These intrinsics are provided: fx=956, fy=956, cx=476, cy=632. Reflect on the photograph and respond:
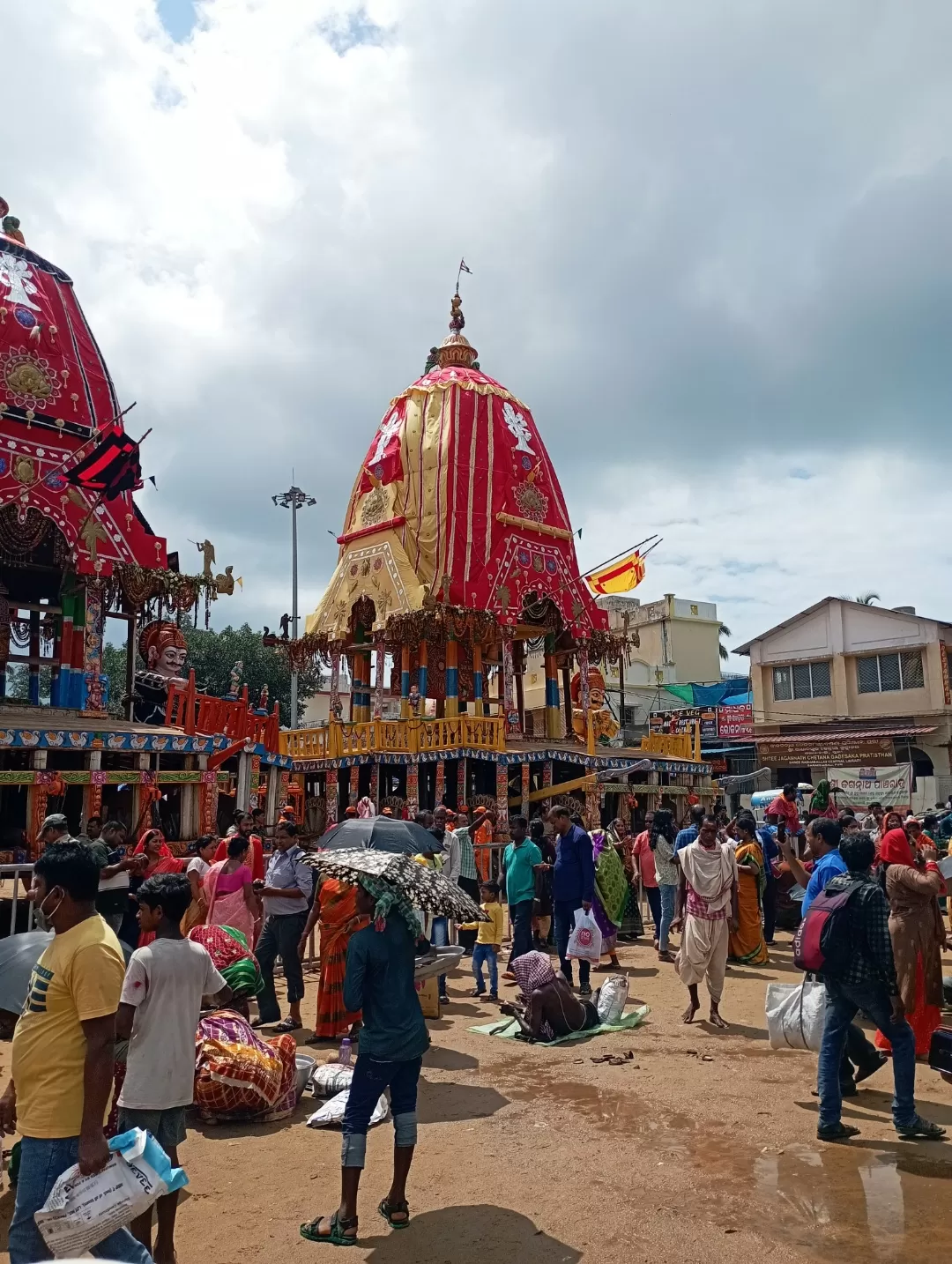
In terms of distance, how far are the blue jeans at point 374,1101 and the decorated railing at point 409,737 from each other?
14933 millimetres

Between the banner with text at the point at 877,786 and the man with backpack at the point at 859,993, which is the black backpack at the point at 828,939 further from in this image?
the banner with text at the point at 877,786

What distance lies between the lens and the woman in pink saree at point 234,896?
7.13m

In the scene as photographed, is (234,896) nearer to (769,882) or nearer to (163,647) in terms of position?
(769,882)

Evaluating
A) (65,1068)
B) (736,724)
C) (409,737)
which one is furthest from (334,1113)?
(736,724)

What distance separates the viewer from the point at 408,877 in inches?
169

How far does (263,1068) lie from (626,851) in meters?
9.84

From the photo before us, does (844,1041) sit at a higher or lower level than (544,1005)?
higher

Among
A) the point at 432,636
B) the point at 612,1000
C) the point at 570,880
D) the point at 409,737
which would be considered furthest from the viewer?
the point at 432,636

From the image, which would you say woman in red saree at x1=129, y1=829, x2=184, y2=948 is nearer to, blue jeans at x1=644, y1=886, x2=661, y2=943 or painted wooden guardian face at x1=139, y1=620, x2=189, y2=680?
blue jeans at x1=644, y1=886, x2=661, y2=943

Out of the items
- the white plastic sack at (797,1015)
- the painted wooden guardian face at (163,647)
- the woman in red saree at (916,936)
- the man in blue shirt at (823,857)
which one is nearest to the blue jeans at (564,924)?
the man in blue shirt at (823,857)

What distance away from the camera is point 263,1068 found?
5379 millimetres

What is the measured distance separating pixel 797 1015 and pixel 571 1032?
6.91ft

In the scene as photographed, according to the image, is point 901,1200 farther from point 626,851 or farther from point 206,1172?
point 626,851

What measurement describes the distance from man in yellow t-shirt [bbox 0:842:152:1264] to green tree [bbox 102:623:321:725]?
113 ft
